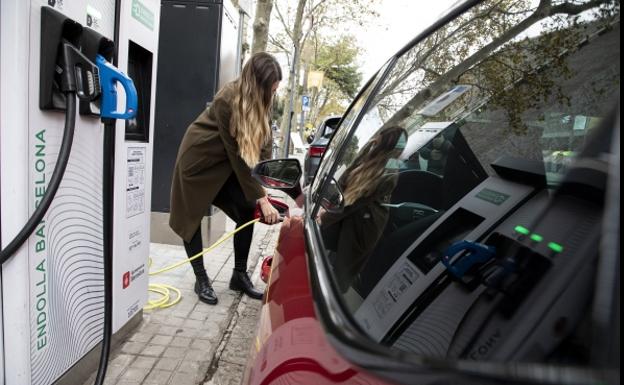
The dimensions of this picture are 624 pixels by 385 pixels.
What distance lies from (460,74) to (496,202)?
426 millimetres

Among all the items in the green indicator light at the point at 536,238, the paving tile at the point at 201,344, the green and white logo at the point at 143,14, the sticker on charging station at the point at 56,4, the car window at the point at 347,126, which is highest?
the green and white logo at the point at 143,14

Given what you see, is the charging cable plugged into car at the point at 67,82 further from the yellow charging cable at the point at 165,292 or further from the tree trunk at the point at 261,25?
the tree trunk at the point at 261,25

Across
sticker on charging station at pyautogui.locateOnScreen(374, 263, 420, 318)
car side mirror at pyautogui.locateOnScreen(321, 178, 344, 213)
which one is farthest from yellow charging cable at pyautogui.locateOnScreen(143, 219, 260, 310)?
sticker on charging station at pyautogui.locateOnScreen(374, 263, 420, 318)

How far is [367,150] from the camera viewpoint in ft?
4.79

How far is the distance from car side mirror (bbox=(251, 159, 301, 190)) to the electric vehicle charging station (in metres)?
0.74

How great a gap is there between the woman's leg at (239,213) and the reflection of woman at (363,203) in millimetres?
1933

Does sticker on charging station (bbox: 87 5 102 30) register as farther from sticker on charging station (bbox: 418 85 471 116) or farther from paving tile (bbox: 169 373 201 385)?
paving tile (bbox: 169 373 201 385)

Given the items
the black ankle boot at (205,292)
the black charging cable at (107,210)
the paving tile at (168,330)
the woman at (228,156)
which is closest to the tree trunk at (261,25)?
the woman at (228,156)

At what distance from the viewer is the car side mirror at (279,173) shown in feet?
6.41

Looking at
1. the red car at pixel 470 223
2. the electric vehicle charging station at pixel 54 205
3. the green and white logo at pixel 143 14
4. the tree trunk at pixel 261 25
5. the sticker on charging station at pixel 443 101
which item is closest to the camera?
the red car at pixel 470 223

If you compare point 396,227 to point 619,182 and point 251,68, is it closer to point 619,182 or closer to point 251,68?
point 619,182

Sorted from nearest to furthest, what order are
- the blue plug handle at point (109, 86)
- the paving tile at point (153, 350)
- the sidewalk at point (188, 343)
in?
the blue plug handle at point (109, 86) < the sidewalk at point (188, 343) < the paving tile at point (153, 350)

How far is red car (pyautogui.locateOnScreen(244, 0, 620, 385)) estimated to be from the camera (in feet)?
1.78

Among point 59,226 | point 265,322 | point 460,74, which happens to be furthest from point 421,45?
point 59,226
